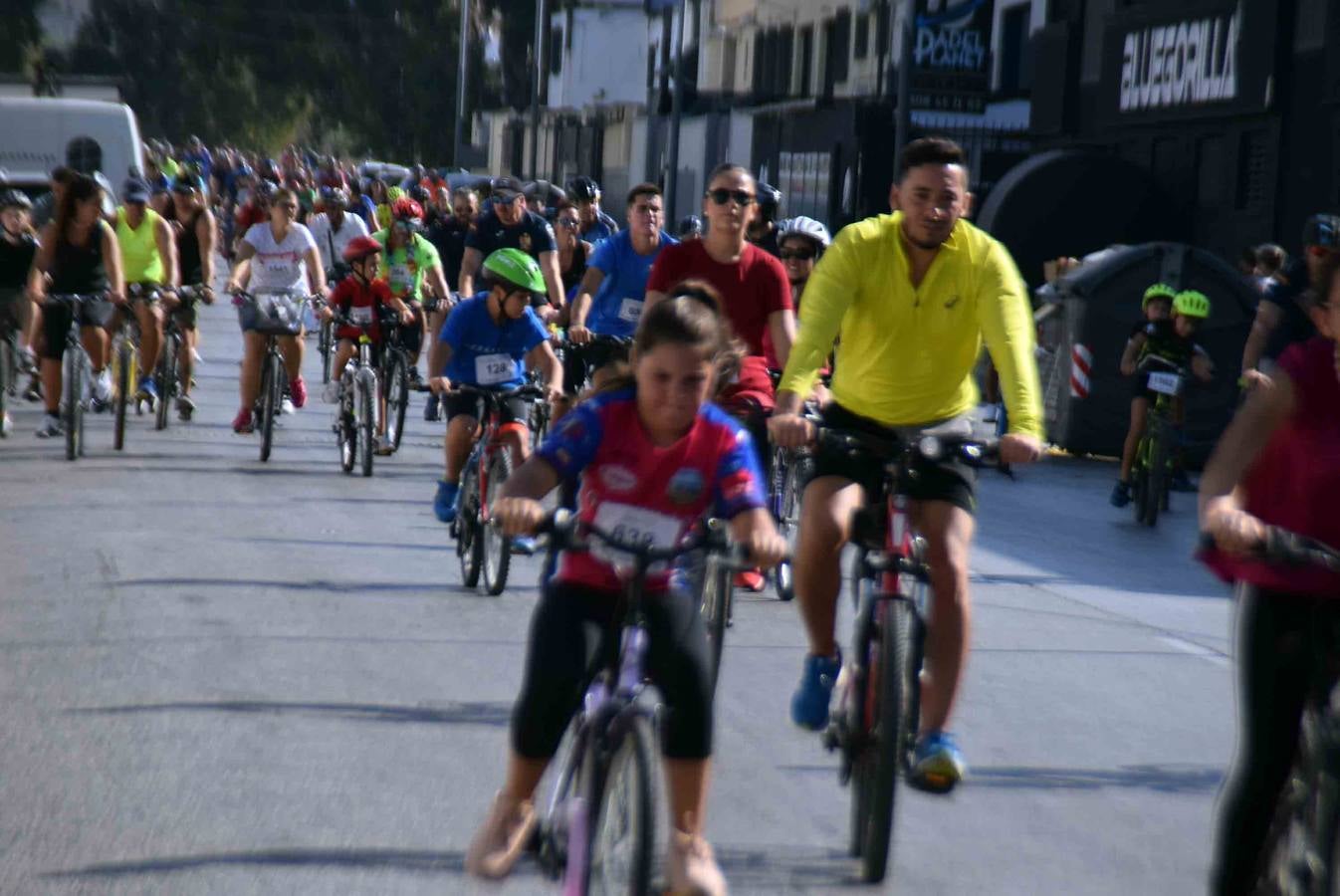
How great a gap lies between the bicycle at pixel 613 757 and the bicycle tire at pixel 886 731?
0.94 metres

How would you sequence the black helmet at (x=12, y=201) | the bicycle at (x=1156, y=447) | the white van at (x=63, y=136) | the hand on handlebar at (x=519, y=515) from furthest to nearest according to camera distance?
the white van at (x=63, y=136)
the black helmet at (x=12, y=201)
the bicycle at (x=1156, y=447)
the hand on handlebar at (x=519, y=515)

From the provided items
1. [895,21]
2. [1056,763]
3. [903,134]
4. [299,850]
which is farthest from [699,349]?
[895,21]

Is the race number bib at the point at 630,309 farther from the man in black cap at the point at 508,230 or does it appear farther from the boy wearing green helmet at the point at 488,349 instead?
the man in black cap at the point at 508,230

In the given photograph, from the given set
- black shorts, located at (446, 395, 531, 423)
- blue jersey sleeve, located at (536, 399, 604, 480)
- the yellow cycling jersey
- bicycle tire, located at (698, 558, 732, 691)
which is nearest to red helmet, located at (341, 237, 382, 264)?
black shorts, located at (446, 395, 531, 423)

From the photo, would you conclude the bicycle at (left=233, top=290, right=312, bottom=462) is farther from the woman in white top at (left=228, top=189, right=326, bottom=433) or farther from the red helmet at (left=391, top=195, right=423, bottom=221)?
the red helmet at (left=391, top=195, right=423, bottom=221)

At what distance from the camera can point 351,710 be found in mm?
7828

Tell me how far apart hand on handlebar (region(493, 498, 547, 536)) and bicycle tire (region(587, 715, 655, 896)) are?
48cm

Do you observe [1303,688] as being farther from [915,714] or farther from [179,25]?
[179,25]

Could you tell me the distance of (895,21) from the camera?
147ft

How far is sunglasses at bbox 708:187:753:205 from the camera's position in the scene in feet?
30.2

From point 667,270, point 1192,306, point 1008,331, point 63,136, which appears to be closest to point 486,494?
point 667,270

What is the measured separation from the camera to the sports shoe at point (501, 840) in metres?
4.94

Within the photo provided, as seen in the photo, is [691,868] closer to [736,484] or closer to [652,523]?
[652,523]

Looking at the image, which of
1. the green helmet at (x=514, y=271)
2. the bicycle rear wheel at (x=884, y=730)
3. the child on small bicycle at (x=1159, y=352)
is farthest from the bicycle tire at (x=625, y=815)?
the child on small bicycle at (x=1159, y=352)
